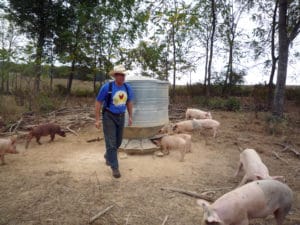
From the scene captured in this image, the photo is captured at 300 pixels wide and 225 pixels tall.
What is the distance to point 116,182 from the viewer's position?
4.01 metres

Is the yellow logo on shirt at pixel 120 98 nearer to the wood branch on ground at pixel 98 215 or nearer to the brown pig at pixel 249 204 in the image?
the wood branch on ground at pixel 98 215

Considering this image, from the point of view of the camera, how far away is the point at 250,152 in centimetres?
422

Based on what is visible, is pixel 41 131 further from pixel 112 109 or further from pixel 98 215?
pixel 98 215

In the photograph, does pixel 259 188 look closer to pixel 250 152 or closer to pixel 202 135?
pixel 250 152

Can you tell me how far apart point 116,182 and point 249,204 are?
2.03m

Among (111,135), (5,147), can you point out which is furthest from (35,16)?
(111,135)

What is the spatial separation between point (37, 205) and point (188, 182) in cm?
220

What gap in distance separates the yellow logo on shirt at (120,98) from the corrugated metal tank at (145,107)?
103cm

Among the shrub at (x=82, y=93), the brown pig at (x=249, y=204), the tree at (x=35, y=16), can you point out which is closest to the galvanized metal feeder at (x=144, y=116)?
the brown pig at (x=249, y=204)

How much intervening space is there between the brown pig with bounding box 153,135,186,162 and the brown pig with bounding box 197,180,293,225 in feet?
7.02

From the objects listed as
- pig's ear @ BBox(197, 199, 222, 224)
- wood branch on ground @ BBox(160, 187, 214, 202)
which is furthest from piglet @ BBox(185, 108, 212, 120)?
pig's ear @ BBox(197, 199, 222, 224)

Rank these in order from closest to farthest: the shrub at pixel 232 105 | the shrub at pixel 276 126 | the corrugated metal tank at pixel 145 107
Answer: the corrugated metal tank at pixel 145 107, the shrub at pixel 276 126, the shrub at pixel 232 105

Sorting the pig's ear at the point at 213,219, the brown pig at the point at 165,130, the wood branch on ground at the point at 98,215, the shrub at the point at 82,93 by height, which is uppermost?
the shrub at the point at 82,93

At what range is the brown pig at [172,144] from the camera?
505 centimetres
